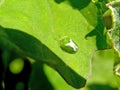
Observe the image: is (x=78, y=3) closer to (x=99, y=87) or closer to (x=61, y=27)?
(x=61, y=27)

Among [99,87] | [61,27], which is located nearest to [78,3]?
[61,27]

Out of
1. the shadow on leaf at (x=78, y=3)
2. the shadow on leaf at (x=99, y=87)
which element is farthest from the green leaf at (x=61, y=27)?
the shadow on leaf at (x=99, y=87)

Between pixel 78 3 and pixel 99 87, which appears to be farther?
pixel 99 87

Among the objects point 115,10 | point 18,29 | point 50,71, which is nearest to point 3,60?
point 50,71

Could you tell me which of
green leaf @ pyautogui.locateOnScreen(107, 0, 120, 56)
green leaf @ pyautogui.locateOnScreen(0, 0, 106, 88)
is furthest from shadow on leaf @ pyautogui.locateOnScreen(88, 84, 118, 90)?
green leaf @ pyautogui.locateOnScreen(107, 0, 120, 56)

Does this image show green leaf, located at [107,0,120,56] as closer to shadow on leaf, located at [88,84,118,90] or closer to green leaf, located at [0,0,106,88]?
green leaf, located at [0,0,106,88]

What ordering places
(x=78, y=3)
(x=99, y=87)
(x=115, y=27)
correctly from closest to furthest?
1. (x=115, y=27)
2. (x=78, y=3)
3. (x=99, y=87)

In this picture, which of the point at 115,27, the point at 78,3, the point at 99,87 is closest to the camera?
the point at 115,27

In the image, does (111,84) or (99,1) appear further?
(111,84)

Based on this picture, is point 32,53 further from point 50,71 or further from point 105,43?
point 50,71
